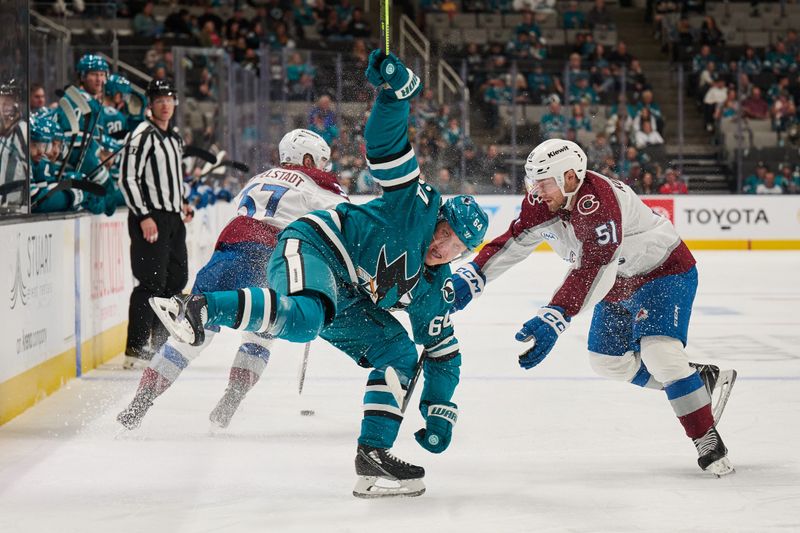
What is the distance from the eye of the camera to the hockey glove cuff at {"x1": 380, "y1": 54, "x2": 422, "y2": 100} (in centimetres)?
297

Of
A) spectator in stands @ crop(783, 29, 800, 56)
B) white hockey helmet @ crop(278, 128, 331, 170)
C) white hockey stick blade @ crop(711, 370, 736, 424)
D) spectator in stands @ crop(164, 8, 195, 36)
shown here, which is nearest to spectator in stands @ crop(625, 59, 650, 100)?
spectator in stands @ crop(783, 29, 800, 56)

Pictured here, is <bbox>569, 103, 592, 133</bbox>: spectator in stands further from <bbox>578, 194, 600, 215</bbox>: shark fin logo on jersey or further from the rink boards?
<bbox>578, 194, 600, 215</bbox>: shark fin logo on jersey

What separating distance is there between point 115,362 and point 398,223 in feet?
11.5

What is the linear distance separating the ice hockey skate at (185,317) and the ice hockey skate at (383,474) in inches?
28.1

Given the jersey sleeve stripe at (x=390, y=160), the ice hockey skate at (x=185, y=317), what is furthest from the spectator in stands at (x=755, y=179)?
the ice hockey skate at (x=185, y=317)

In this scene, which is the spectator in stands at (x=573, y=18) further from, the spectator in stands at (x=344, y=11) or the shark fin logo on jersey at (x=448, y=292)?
the shark fin logo on jersey at (x=448, y=292)

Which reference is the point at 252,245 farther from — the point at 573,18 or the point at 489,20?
the point at 573,18

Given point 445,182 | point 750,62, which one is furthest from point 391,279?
point 750,62

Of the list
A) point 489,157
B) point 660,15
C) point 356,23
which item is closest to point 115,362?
point 489,157

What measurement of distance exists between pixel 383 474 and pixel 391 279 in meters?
0.55

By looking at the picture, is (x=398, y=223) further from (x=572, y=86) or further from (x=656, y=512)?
(x=572, y=86)

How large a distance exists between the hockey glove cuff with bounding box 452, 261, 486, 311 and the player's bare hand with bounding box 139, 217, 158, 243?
2.60 meters

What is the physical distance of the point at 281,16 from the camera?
53.2ft

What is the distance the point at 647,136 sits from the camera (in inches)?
567
